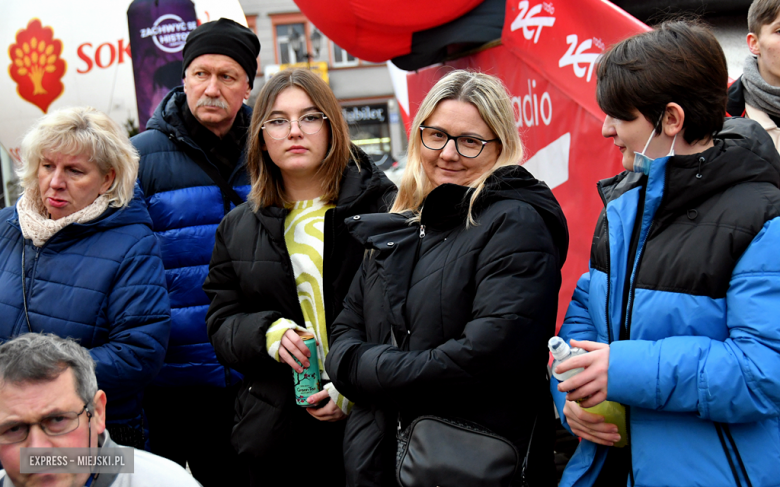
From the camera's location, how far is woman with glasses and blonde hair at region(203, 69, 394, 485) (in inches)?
92.9

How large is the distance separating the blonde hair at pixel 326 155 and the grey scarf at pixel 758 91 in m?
1.49

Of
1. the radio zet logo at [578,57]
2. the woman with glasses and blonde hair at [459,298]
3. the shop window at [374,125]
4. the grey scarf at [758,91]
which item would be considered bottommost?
the shop window at [374,125]

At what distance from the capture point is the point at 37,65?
6074 mm

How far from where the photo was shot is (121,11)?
6.02 meters

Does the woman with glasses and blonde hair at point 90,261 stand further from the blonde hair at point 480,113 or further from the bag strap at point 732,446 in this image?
the bag strap at point 732,446

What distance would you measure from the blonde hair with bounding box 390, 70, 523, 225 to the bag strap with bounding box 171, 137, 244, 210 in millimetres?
1113

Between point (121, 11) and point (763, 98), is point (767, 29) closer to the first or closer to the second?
point (763, 98)

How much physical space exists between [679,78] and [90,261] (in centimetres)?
202

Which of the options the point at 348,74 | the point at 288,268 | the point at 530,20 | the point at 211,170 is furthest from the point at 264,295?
the point at 348,74

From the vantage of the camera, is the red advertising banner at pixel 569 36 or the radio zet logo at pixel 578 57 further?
the radio zet logo at pixel 578 57

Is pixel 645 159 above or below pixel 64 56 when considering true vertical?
below

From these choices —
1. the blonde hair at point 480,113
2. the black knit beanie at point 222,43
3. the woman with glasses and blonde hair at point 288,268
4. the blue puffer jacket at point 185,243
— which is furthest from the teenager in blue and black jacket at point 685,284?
the black knit beanie at point 222,43

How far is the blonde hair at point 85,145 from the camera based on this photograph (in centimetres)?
254

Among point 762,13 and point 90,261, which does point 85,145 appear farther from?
point 762,13
